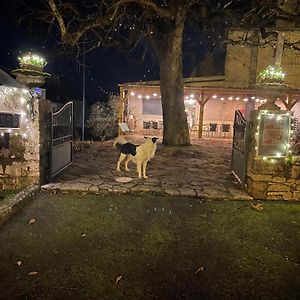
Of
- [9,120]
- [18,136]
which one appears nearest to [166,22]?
[9,120]

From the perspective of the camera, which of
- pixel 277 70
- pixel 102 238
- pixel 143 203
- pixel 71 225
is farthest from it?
Answer: pixel 277 70

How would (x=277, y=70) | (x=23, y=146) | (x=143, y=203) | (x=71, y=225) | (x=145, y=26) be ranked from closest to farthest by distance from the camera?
(x=71, y=225), (x=143, y=203), (x=23, y=146), (x=277, y=70), (x=145, y=26)

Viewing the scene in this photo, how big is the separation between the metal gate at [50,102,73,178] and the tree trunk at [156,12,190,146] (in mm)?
6213

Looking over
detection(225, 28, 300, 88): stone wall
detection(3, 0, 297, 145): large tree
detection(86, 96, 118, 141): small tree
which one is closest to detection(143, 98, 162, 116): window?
detection(86, 96, 118, 141): small tree

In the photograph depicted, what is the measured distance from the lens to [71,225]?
15.1 ft

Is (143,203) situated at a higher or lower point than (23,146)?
lower

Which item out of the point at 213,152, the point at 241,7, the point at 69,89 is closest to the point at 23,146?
the point at 213,152

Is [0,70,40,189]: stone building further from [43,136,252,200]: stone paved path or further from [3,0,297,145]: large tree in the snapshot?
[3,0,297,145]: large tree

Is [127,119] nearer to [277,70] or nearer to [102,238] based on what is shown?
[277,70]

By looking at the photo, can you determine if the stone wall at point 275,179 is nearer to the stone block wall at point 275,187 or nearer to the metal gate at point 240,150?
the stone block wall at point 275,187

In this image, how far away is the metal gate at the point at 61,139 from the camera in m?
7.11

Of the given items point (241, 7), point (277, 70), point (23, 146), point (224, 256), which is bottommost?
point (224, 256)

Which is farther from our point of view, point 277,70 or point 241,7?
point 241,7

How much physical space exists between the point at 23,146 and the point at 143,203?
2.98 meters
